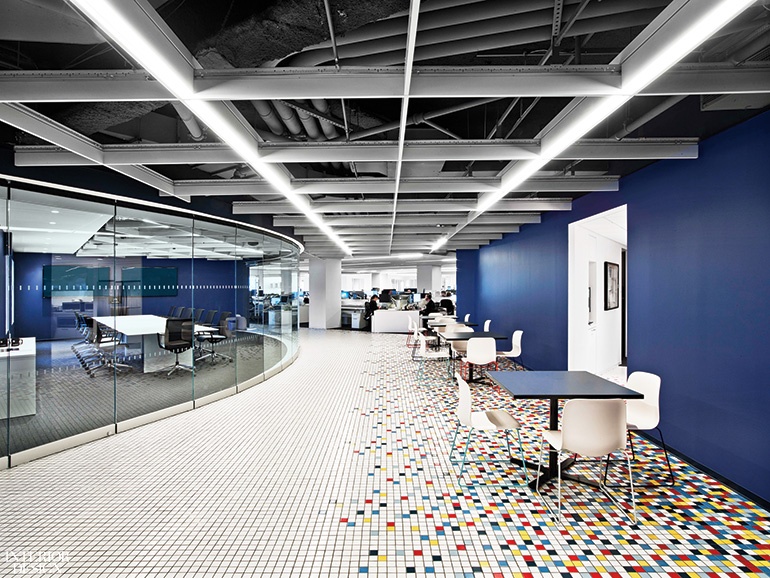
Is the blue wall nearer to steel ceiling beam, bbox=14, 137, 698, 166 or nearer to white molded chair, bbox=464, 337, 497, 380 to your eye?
steel ceiling beam, bbox=14, 137, 698, 166

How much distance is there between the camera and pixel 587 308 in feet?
23.0

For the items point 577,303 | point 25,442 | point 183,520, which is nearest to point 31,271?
point 25,442

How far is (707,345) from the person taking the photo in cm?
361

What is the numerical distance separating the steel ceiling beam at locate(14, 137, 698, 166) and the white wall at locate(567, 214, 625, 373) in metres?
2.86

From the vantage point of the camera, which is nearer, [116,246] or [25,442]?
[25,442]

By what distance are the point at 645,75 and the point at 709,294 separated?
7.89 ft

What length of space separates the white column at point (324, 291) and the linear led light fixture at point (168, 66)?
12681 mm

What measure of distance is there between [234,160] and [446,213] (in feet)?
14.6

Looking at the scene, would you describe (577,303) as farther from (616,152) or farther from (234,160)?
(234,160)

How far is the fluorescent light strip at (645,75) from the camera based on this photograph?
5.39 feet

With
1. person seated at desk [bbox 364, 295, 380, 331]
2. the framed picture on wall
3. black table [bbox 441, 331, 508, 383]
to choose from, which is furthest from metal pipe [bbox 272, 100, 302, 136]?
person seated at desk [bbox 364, 295, 380, 331]

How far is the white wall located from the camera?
6.65 m

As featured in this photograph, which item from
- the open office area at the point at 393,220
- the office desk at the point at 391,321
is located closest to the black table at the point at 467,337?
the open office area at the point at 393,220

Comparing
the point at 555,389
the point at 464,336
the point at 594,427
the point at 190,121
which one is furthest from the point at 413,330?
the point at 190,121
